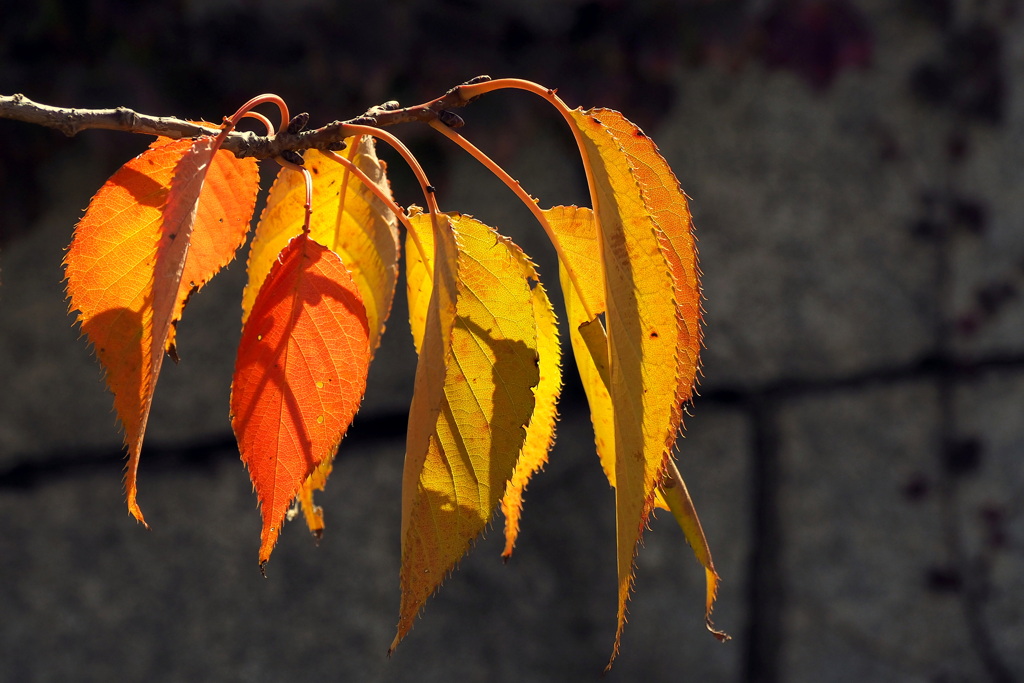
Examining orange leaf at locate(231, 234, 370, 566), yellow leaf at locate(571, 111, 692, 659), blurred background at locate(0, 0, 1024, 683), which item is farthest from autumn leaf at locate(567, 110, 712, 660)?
blurred background at locate(0, 0, 1024, 683)

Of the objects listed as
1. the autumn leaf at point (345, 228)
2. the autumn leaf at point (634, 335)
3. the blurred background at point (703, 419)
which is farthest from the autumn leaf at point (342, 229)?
the blurred background at point (703, 419)

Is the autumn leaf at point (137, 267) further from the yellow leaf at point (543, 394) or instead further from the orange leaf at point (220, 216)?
the yellow leaf at point (543, 394)

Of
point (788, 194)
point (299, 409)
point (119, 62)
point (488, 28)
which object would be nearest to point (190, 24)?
point (119, 62)

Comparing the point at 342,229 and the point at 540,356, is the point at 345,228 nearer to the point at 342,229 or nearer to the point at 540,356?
the point at 342,229

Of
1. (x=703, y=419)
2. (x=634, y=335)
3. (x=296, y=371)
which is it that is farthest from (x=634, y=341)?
(x=703, y=419)

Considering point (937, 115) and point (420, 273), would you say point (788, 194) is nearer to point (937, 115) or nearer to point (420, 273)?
point (937, 115)

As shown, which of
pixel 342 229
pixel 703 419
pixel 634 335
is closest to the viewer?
pixel 634 335
